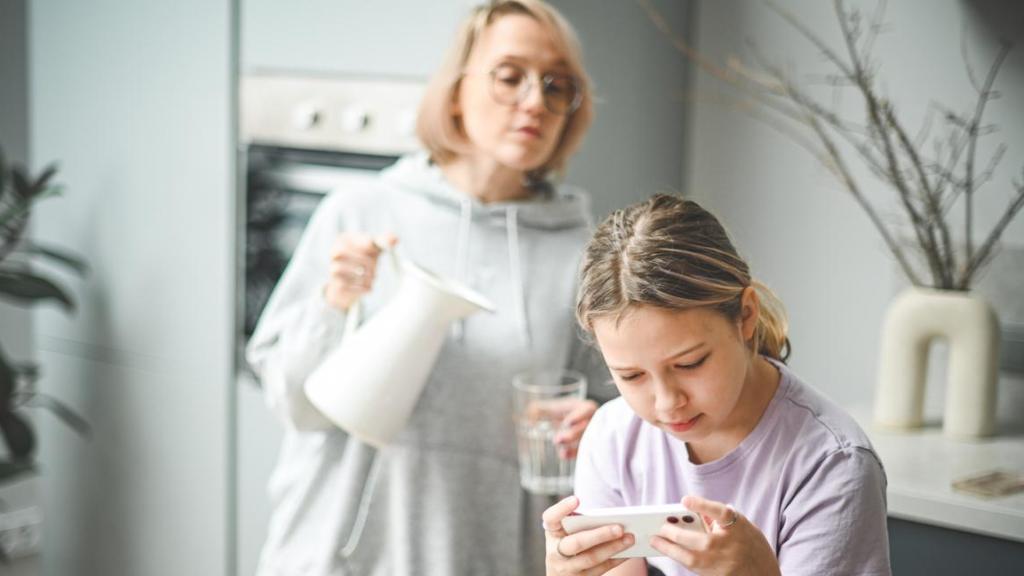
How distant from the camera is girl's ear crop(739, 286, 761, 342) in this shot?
1037 mm

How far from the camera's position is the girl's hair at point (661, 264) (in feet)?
3.26

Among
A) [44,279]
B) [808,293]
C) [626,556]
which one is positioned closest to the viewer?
[626,556]

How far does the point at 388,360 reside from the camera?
4.95ft

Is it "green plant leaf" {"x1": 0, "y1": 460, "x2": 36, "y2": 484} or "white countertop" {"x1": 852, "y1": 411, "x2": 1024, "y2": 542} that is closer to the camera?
"white countertop" {"x1": 852, "y1": 411, "x2": 1024, "y2": 542}

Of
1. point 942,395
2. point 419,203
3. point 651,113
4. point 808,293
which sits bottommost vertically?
point 942,395

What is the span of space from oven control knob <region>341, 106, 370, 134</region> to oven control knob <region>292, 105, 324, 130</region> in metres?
0.06

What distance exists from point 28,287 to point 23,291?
0.04ft

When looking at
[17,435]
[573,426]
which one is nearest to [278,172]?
[17,435]

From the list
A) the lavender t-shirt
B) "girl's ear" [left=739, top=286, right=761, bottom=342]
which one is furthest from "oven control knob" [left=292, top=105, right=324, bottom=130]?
"girl's ear" [left=739, top=286, right=761, bottom=342]

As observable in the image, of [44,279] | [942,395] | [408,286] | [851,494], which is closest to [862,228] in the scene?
[942,395]

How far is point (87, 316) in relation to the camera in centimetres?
255

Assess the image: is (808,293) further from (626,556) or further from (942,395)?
(626,556)

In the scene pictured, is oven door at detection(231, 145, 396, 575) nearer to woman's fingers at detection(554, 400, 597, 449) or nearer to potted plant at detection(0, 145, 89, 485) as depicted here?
potted plant at detection(0, 145, 89, 485)

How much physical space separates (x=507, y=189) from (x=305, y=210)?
60 cm
